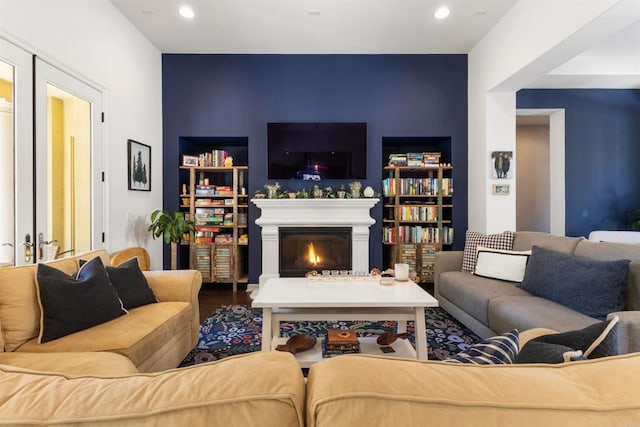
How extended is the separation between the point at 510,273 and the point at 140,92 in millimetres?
4508

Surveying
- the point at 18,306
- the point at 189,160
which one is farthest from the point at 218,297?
the point at 18,306

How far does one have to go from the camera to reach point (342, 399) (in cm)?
51

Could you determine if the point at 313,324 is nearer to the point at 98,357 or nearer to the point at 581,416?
the point at 98,357

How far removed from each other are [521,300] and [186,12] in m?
4.19

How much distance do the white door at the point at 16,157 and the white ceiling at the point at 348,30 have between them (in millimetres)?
1554

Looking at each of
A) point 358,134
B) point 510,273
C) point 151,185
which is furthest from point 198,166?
point 510,273

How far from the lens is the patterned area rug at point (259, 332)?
258 centimetres

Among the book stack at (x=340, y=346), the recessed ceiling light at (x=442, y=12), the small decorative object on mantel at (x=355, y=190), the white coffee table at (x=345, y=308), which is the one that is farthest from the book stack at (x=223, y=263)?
the recessed ceiling light at (x=442, y=12)

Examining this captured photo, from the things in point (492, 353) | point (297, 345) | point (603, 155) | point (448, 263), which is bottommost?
point (297, 345)

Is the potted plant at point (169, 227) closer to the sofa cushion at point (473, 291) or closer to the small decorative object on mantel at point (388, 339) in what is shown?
the small decorative object on mantel at point (388, 339)

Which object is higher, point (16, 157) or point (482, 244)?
point (16, 157)

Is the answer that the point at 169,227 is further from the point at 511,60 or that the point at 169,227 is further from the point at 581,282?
the point at 511,60

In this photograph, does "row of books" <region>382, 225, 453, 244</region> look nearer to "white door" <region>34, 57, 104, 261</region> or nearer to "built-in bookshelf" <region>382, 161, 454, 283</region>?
"built-in bookshelf" <region>382, 161, 454, 283</region>

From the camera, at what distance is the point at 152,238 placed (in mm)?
4312
